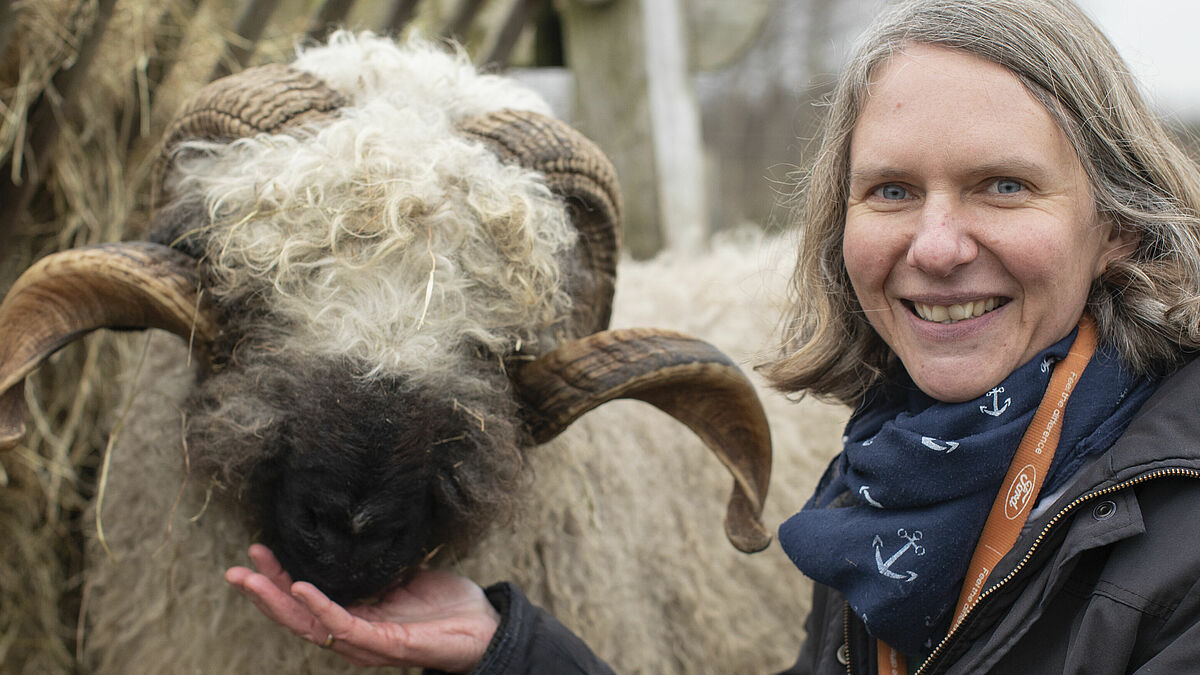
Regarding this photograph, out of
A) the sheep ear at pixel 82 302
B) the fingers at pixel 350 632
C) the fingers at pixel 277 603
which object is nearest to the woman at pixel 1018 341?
the fingers at pixel 350 632

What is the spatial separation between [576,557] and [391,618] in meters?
0.65

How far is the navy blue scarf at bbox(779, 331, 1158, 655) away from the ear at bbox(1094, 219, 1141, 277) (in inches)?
5.6

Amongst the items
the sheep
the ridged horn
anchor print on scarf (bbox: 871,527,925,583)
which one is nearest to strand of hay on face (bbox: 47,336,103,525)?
the sheep

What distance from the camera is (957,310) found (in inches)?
58.3

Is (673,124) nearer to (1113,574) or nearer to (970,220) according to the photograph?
(970,220)

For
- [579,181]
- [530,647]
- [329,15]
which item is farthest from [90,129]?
[530,647]

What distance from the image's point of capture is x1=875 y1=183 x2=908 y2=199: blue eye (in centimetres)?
152

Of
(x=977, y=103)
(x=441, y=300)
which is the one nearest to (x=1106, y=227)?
(x=977, y=103)

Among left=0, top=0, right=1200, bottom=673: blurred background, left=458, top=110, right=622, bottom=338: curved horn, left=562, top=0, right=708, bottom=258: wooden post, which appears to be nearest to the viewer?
left=458, top=110, right=622, bottom=338: curved horn

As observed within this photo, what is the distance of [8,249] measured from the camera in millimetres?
2920

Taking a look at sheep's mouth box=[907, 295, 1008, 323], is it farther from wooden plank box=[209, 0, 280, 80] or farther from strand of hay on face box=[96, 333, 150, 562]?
wooden plank box=[209, 0, 280, 80]

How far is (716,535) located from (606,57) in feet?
9.60

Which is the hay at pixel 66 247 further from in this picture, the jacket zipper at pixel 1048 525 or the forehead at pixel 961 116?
the jacket zipper at pixel 1048 525

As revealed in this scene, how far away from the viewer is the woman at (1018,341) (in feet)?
4.29
